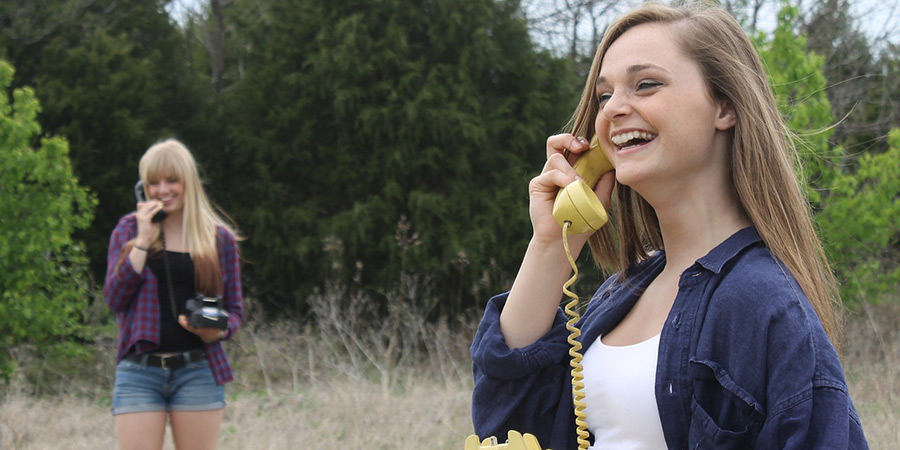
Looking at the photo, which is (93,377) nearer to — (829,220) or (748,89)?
(829,220)

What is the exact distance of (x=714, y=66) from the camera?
65.6 inches

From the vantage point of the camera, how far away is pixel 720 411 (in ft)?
4.88

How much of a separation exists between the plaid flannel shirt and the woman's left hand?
53 millimetres

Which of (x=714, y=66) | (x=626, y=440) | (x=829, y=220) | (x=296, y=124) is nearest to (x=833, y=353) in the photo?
(x=626, y=440)

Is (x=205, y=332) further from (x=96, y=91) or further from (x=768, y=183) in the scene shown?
(x=96, y=91)

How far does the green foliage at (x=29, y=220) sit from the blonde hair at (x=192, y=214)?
3.60m

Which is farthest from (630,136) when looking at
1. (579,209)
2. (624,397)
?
(624,397)

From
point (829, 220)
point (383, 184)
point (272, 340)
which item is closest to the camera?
point (829, 220)

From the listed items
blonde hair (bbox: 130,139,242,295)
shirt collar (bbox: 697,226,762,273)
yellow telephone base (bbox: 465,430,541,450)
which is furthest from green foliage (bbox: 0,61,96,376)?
shirt collar (bbox: 697,226,762,273)

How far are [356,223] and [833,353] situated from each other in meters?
9.36

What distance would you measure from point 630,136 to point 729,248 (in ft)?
0.91

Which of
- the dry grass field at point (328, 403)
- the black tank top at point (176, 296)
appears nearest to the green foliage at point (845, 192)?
the dry grass field at point (328, 403)

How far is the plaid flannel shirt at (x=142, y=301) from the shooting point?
402 cm

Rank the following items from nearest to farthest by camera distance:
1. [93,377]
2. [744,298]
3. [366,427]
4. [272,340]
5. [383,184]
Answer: [744,298] → [366,427] → [93,377] → [272,340] → [383,184]
